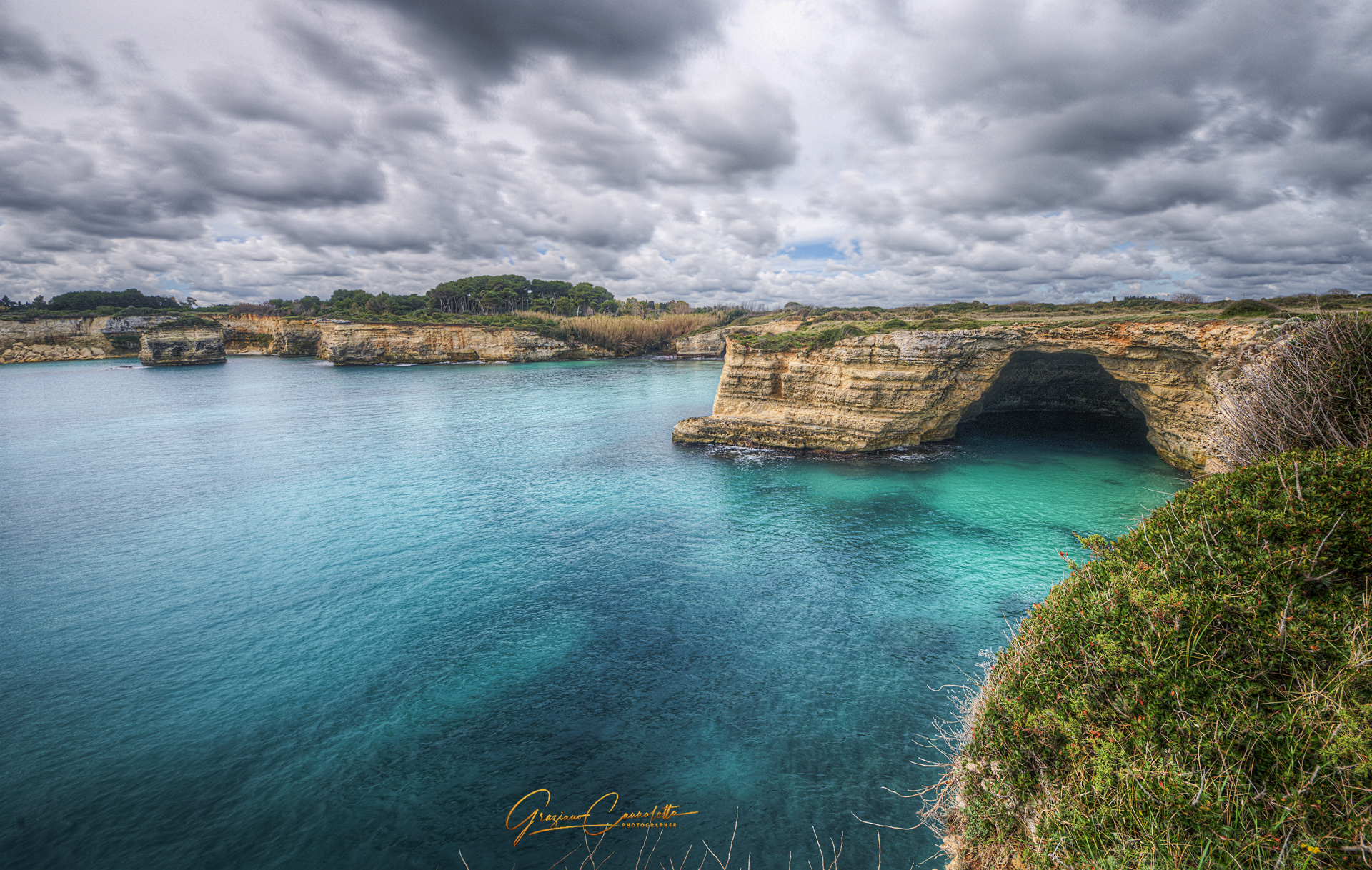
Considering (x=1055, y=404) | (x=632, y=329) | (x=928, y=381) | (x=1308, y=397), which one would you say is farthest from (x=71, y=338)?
(x=1055, y=404)

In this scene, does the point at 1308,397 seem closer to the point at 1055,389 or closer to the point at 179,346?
the point at 1055,389

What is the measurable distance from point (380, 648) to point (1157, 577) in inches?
579

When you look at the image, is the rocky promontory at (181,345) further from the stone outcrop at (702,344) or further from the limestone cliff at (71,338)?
the stone outcrop at (702,344)

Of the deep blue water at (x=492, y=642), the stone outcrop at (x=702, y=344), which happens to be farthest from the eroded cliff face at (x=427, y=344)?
the deep blue water at (x=492, y=642)

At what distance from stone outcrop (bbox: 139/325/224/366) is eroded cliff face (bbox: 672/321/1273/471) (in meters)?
112

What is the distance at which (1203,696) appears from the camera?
462cm

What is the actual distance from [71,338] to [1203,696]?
545ft

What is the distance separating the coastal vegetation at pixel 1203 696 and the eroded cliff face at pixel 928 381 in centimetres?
1937

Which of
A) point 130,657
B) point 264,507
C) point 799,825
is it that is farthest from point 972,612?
point 264,507

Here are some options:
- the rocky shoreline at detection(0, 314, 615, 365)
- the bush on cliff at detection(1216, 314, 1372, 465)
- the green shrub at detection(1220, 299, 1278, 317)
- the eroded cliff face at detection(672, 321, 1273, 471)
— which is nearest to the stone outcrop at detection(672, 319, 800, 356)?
the rocky shoreline at detection(0, 314, 615, 365)

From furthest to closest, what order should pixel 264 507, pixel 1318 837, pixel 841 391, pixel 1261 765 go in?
pixel 841 391
pixel 264 507
pixel 1261 765
pixel 1318 837

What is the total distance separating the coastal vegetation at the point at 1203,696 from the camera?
3805mm

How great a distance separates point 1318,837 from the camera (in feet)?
11.5

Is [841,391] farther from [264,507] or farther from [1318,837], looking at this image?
[264,507]
